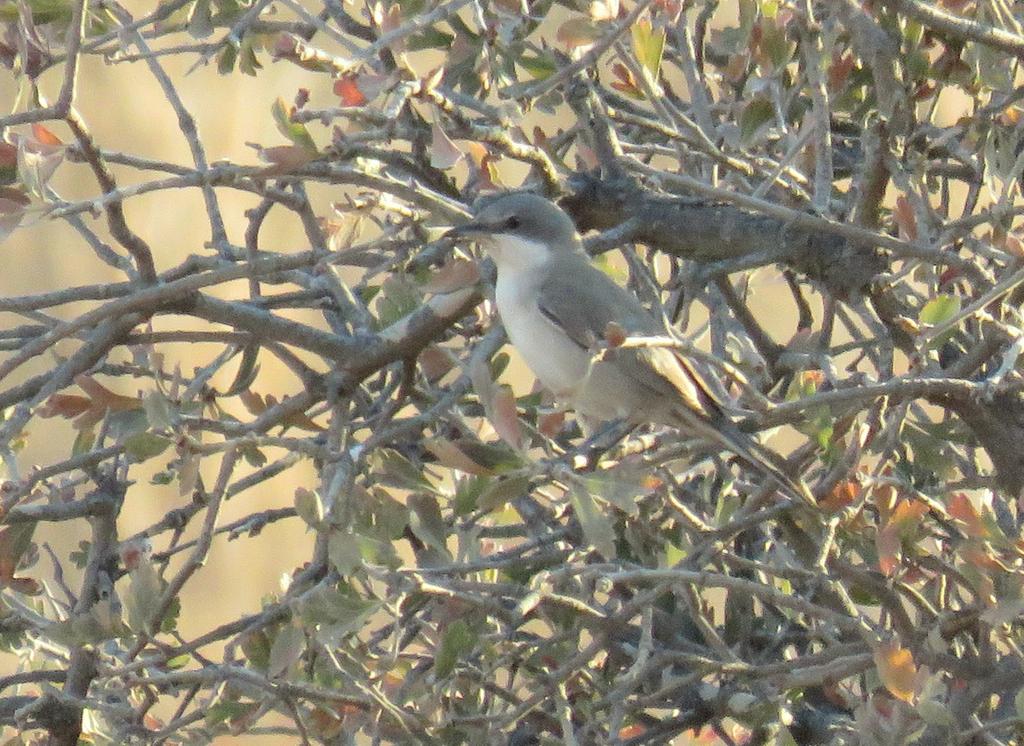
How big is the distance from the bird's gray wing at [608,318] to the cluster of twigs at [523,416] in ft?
0.35

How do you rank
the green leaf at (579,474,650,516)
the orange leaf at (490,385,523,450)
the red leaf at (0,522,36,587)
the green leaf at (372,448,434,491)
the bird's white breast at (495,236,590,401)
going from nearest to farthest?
the green leaf at (579,474,650,516) → the orange leaf at (490,385,523,450) → the green leaf at (372,448,434,491) → the red leaf at (0,522,36,587) → the bird's white breast at (495,236,590,401)

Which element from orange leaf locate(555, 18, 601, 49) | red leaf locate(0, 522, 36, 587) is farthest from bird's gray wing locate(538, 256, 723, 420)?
red leaf locate(0, 522, 36, 587)

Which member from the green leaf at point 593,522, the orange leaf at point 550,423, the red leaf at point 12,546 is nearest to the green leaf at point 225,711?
the red leaf at point 12,546

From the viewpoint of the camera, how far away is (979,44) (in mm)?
1966

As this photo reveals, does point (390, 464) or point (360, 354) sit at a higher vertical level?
point (360, 354)

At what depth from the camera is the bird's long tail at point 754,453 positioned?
2.10 meters

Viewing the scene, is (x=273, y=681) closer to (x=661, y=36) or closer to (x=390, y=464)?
(x=390, y=464)

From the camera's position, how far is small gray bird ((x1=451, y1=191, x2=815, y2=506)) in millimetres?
2660

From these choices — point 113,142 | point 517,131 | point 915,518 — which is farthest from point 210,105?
point 915,518

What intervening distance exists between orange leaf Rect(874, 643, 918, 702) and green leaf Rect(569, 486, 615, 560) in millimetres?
434

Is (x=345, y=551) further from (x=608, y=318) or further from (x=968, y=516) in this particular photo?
(x=608, y=318)

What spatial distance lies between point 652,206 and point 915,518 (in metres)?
0.64

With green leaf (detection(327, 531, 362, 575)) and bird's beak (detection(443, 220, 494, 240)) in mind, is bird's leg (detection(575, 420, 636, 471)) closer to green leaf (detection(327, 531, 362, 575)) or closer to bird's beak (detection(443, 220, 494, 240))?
bird's beak (detection(443, 220, 494, 240))

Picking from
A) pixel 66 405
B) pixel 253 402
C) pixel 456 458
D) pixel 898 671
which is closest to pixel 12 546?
pixel 66 405
